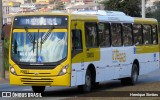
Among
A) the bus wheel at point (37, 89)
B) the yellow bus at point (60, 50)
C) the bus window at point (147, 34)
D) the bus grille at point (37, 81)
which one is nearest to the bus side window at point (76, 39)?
the yellow bus at point (60, 50)

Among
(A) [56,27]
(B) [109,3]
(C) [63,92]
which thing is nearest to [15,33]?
(A) [56,27]

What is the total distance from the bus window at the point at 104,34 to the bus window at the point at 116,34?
441 millimetres

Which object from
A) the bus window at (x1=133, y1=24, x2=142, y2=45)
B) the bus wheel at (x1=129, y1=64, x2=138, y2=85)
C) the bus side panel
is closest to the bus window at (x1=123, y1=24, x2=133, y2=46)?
the bus window at (x1=133, y1=24, x2=142, y2=45)

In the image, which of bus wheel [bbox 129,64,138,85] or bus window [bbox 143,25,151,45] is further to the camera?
bus window [bbox 143,25,151,45]

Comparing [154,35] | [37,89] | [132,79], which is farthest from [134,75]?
[37,89]

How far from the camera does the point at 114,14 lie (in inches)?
1001

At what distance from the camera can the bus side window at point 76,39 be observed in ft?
69.5

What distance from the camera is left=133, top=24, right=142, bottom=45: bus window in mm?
26969

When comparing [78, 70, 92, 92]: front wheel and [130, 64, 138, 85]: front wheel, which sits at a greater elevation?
[78, 70, 92, 92]: front wheel

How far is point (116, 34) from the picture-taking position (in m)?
24.9

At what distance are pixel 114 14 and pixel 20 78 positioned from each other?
5.93 m

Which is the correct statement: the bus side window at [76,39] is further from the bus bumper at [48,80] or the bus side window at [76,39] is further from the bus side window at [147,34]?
the bus side window at [147,34]

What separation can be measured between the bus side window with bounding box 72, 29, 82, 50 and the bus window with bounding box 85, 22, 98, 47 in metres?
0.54

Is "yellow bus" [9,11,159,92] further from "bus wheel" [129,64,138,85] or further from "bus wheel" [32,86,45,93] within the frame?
"bus wheel" [129,64,138,85]
